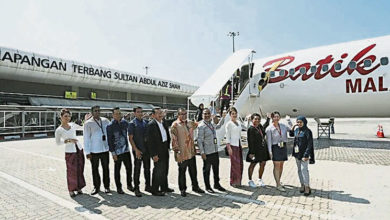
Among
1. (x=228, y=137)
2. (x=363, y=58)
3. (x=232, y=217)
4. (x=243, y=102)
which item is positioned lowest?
(x=232, y=217)

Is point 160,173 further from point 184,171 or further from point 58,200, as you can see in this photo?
point 58,200

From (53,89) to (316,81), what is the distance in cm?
2659

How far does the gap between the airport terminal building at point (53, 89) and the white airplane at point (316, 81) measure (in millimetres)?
16204

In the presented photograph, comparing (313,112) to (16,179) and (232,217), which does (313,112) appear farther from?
(16,179)

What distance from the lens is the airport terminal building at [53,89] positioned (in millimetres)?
21297

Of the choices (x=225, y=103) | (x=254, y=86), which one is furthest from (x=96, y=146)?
(x=254, y=86)

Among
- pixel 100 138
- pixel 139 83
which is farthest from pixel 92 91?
pixel 100 138

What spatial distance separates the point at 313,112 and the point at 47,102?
77.9 feet

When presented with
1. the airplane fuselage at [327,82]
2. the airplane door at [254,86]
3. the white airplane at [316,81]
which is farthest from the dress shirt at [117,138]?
the airplane door at [254,86]

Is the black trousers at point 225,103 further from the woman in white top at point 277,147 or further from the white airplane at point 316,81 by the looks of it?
the woman in white top at point 277,147

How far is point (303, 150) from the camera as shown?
5270 mm

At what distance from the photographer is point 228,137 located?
19.7 ft

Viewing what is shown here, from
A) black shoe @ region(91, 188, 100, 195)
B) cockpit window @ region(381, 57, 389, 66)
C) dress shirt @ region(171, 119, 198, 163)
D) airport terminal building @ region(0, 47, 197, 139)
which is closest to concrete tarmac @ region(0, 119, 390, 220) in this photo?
black shoe @ region(91, 188, 100, 195)

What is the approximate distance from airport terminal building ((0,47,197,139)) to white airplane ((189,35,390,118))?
16204 mm
